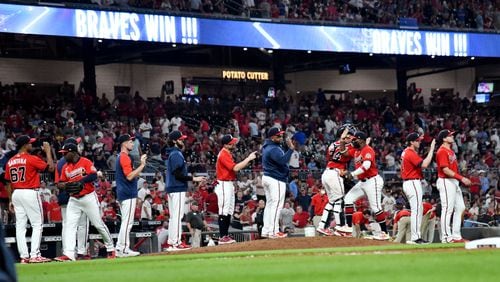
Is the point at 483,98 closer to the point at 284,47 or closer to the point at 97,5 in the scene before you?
the point at 284,47

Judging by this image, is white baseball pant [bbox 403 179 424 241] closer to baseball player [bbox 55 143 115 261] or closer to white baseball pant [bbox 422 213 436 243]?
white baseball pant [bbox 422 213 436 243]

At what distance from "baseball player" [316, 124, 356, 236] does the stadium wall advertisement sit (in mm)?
14275

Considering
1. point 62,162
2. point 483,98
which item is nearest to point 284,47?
point 483,98

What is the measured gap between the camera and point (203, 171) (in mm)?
27406

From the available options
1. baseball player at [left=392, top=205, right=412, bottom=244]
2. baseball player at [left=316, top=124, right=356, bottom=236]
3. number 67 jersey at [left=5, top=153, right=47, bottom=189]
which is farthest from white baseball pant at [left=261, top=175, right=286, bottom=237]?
number 67 jersey at [left=5, top=153, right=47, bottom=189]

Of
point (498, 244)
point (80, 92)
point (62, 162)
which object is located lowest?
point (498, 244)

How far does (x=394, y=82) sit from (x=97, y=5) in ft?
71.9

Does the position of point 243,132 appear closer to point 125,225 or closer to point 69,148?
point 125,225

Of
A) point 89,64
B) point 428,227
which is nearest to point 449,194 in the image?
point 428,227

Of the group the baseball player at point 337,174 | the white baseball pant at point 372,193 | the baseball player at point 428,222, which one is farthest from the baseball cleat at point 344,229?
the baseball player at point 428,222

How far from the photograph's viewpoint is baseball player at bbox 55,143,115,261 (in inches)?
568

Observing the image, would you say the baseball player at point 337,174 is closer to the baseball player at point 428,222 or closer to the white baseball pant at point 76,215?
the baseball player at point 428,222

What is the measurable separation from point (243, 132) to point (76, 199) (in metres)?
17.8

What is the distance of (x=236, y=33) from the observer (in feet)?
107
